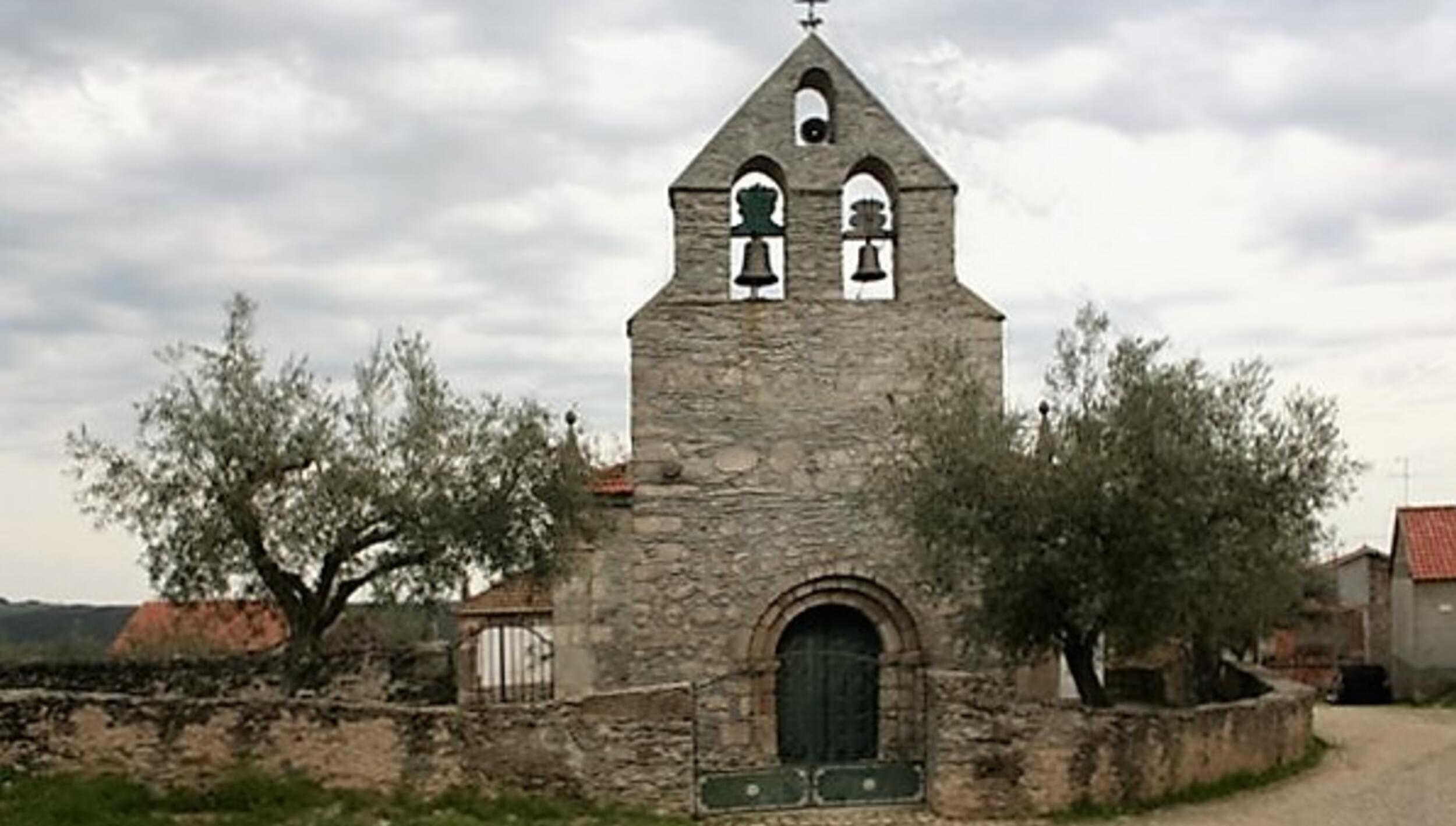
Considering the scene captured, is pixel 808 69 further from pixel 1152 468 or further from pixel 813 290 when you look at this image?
pixel 1152 468

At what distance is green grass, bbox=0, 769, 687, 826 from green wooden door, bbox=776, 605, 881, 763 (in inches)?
198

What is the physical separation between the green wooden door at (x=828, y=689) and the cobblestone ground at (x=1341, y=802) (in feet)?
13.0

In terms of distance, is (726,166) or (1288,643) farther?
(1288,643)

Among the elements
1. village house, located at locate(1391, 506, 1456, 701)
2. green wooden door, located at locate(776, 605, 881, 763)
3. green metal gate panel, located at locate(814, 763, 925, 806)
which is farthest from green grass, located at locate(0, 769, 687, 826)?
village house, located at locate(1391, 506, 1456, 701)

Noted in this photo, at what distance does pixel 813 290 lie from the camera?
2256 cm

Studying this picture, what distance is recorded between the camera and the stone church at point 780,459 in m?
22.0

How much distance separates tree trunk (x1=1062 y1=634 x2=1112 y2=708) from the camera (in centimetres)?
2036

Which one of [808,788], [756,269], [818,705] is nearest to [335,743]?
[808,788]

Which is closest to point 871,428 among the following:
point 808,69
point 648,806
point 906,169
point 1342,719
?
point 906,169

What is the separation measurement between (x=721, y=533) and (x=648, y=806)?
5.28 meters

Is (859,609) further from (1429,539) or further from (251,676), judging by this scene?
(1429,539)

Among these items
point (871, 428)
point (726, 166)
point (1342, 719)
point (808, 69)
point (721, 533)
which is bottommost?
point (1342, 719)

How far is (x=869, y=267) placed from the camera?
22.9 m

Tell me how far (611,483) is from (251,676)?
685 centimetres
